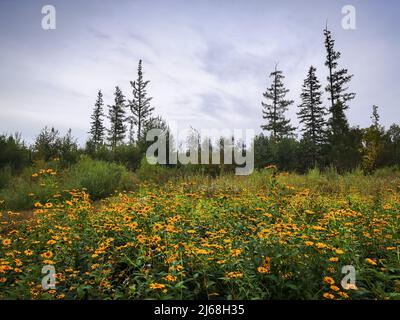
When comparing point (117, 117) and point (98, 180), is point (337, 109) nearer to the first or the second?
point (98, 180)

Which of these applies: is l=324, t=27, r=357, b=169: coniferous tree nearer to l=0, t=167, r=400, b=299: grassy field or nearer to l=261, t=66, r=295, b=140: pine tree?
l=261, t=66, r=295, b=140: pine tree

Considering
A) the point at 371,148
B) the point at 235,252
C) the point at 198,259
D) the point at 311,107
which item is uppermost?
the point at 311,107

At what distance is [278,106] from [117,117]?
19.5 m

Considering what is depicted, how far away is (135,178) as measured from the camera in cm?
948

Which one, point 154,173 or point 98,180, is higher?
point 154,173

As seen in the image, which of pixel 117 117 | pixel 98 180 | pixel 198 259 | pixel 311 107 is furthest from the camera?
pixel 117 117

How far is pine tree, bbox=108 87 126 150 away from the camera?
1325 inches

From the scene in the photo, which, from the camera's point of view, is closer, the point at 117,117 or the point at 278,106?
the point at 278,106

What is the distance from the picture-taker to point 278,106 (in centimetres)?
2925

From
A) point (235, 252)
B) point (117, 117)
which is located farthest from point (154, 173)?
point (117, 117)

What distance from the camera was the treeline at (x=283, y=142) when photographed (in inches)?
458
